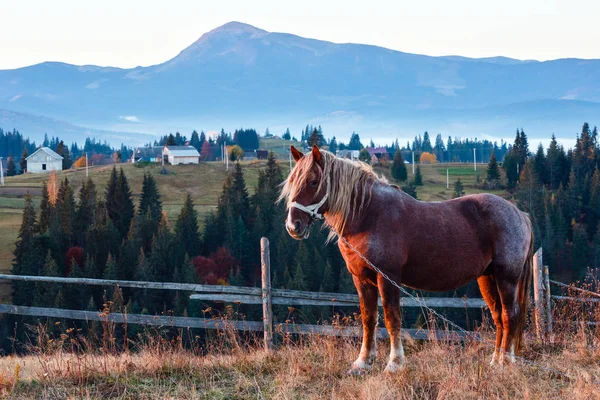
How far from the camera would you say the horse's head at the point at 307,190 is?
19.9 feet

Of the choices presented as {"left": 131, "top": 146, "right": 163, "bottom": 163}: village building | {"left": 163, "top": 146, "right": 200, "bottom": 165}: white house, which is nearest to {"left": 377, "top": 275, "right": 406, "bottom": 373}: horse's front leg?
{"left": 163, "top": 146, "right": 200, "bottom": 165}: white house

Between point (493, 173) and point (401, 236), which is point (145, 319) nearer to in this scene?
point (401, 236)

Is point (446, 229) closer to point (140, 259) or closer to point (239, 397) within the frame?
point (239, 397)

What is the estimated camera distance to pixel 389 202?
20.9 feet

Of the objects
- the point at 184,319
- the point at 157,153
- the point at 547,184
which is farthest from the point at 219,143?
the point at 184,319

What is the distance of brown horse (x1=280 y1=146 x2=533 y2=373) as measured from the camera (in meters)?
6.17

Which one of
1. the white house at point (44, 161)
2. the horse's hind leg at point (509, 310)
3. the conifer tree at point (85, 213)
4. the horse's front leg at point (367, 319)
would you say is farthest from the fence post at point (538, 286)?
the white house at point (44, 161)

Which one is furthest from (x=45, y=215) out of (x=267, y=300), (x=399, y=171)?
(x=267, y=300)

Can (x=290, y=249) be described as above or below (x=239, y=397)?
below

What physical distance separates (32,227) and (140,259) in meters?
13.7

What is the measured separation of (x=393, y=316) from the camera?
6.25 meters

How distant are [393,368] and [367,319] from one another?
0.61 meters

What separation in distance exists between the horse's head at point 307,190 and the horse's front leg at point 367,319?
0.86 metres

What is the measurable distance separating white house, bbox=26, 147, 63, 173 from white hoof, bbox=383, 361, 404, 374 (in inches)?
5110
